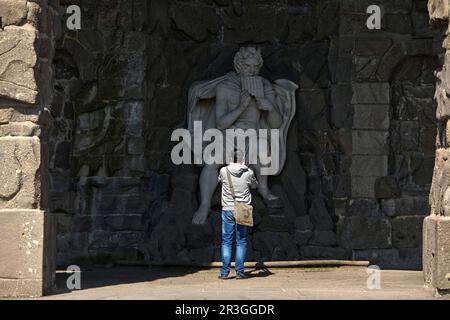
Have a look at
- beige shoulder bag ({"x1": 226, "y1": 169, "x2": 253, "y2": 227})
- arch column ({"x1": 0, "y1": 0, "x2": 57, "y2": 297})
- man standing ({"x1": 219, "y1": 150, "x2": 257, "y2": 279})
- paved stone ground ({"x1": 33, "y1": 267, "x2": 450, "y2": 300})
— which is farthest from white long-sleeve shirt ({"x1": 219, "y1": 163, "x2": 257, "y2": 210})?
arch column ({"x1": 0, "y1": 0, "x2": 57, "y2": 297})

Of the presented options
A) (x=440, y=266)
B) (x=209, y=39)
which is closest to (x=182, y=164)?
(x=209, y=39)

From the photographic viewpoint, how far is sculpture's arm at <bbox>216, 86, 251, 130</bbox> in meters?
13.4

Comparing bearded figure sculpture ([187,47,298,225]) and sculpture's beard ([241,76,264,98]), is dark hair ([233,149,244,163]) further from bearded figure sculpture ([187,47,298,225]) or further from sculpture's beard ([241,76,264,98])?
sculpture's beard ([241,76,264,98])

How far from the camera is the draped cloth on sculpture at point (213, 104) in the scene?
536 inches

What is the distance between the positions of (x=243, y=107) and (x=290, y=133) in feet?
3.01

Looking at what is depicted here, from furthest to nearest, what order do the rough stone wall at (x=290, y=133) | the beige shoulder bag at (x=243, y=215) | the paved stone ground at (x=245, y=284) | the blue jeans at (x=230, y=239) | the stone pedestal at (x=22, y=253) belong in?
the rough stone wall at (x=290, y=133) < the blue jeans at (x=230, y=239) < the beige shoulder bag at (x=243, y=215) < the paved stone ground at (x=245, y=284) < the stone pedestal at (x=22, y=253)

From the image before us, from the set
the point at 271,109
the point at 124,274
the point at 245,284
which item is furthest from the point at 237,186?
the point at 271,109

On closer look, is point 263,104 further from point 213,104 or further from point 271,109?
point 213,104

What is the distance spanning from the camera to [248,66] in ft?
44.5

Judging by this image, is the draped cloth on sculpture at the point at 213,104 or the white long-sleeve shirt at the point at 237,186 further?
the draped cloth on sculpture at the point at 213,104

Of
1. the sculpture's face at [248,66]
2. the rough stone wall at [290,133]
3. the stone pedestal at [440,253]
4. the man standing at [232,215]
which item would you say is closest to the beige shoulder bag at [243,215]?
the man standing at [232,215]

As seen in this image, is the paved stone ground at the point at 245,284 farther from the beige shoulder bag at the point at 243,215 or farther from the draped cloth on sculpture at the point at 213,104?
the draped cloth on sculpture at the point at 213,104

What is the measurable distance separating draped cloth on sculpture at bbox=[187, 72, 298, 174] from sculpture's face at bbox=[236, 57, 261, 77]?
5.1 inches

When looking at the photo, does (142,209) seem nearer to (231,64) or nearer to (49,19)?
(231,64)
